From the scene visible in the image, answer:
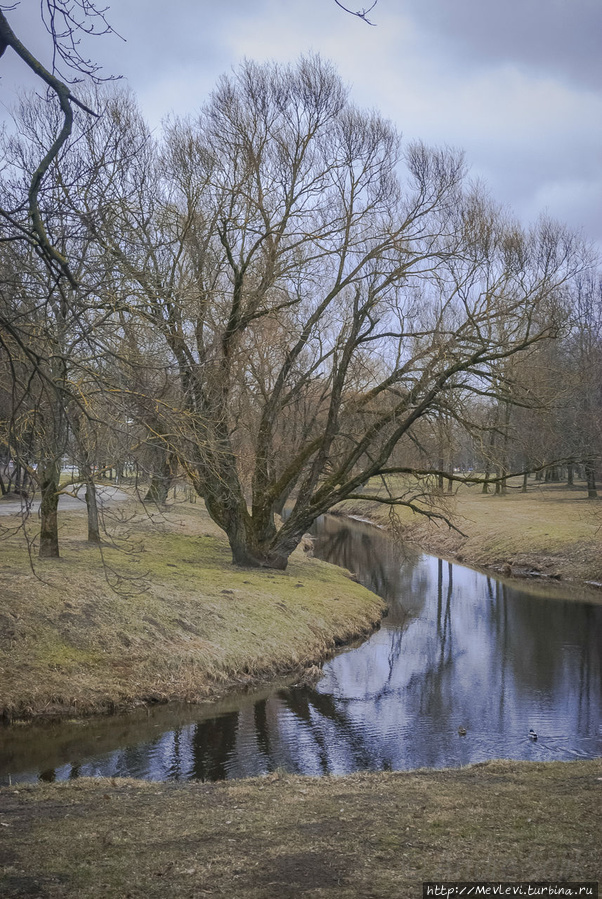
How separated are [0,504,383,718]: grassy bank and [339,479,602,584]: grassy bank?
4853mm

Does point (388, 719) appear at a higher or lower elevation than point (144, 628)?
lower

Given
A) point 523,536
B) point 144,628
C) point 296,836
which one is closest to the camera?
point 296,836

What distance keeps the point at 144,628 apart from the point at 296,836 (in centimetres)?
860

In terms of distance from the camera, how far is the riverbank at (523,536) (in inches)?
1076

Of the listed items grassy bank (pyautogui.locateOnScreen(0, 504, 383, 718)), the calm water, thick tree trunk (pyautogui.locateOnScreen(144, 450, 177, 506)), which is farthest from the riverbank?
thick tree trunk (pyautogui.locateOnScreen(144, 450, 177, 506))

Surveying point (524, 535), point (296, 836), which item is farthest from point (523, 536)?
point (296, 836)

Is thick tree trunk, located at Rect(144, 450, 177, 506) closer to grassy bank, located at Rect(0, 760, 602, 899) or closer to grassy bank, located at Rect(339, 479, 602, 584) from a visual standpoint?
grassy bank, located at Rect(0, 760, 602, 899)

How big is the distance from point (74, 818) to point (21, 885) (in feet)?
5.95

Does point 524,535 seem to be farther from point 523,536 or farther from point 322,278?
point 322,278

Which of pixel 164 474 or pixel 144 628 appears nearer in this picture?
pixel 164 474

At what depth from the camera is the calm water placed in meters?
10.2

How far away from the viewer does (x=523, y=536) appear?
1270 inches

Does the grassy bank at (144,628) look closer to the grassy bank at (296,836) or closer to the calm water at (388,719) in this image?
the calm water at (388,719)

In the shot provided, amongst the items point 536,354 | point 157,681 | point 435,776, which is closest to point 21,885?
point 435,776
